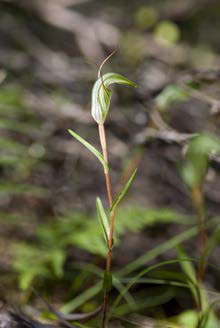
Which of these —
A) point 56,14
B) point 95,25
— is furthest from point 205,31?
point 56,14

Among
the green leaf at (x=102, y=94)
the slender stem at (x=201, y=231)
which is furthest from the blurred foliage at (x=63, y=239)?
the green leaf at (x=102, y=94)

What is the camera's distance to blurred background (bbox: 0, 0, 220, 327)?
123 cm

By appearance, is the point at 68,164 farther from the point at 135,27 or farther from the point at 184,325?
the point at 135,27

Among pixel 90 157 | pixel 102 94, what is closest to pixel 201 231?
pixel 102 94

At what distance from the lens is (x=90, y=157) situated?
2.24 meters

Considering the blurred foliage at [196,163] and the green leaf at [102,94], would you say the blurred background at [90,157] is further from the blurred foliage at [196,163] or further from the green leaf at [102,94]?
the green leaf at [102,94]

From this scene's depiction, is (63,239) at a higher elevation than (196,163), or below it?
below

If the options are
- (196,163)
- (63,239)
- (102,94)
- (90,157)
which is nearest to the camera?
(102,94)

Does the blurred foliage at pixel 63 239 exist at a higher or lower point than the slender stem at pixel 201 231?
lower

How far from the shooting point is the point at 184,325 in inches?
40.5

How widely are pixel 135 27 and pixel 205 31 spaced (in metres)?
1.29

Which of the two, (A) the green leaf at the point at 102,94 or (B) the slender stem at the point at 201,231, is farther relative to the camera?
(B) the slender stem at the point at 201,231

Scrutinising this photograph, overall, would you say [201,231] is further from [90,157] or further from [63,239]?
[90,157]

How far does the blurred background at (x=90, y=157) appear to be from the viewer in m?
1.23
